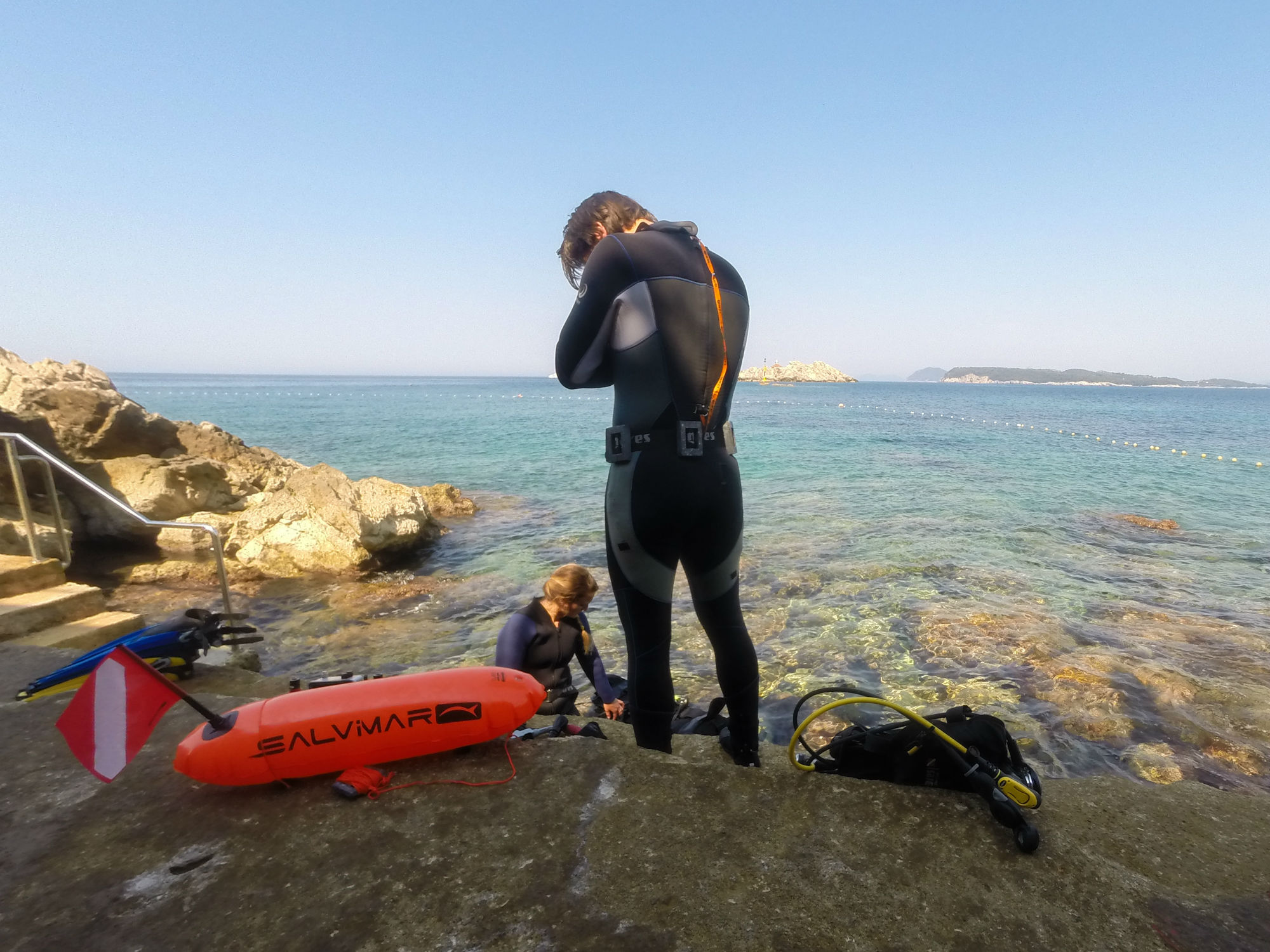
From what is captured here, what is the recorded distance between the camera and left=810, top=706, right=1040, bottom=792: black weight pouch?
2.38 m

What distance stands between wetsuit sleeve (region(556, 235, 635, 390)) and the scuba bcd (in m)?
1.52

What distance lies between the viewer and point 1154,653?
22.1ft

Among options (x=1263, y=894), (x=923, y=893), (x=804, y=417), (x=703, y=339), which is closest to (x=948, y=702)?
(x=1263, y=894)

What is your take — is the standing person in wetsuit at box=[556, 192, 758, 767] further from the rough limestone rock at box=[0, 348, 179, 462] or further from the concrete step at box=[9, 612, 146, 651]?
the rough limestone rock at box=[0, 348, 179, 462]

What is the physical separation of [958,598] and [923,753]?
7.19 metres

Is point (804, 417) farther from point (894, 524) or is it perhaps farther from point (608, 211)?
point (608, 211)

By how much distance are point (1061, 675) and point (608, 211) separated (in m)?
6.25

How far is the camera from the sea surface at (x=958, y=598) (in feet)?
18.3

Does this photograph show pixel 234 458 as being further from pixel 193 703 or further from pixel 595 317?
pixel 595 317

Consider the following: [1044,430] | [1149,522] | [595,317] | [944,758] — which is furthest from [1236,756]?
[1044,430]

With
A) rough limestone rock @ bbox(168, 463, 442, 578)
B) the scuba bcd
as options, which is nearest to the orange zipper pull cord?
the scuba bcd

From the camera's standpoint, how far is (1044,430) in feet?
144

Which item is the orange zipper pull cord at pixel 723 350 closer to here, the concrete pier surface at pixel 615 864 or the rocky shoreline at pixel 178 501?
the concrete pier surface at pixel 615 864

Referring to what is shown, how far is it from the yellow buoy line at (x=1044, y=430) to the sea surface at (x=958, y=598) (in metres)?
4.06
